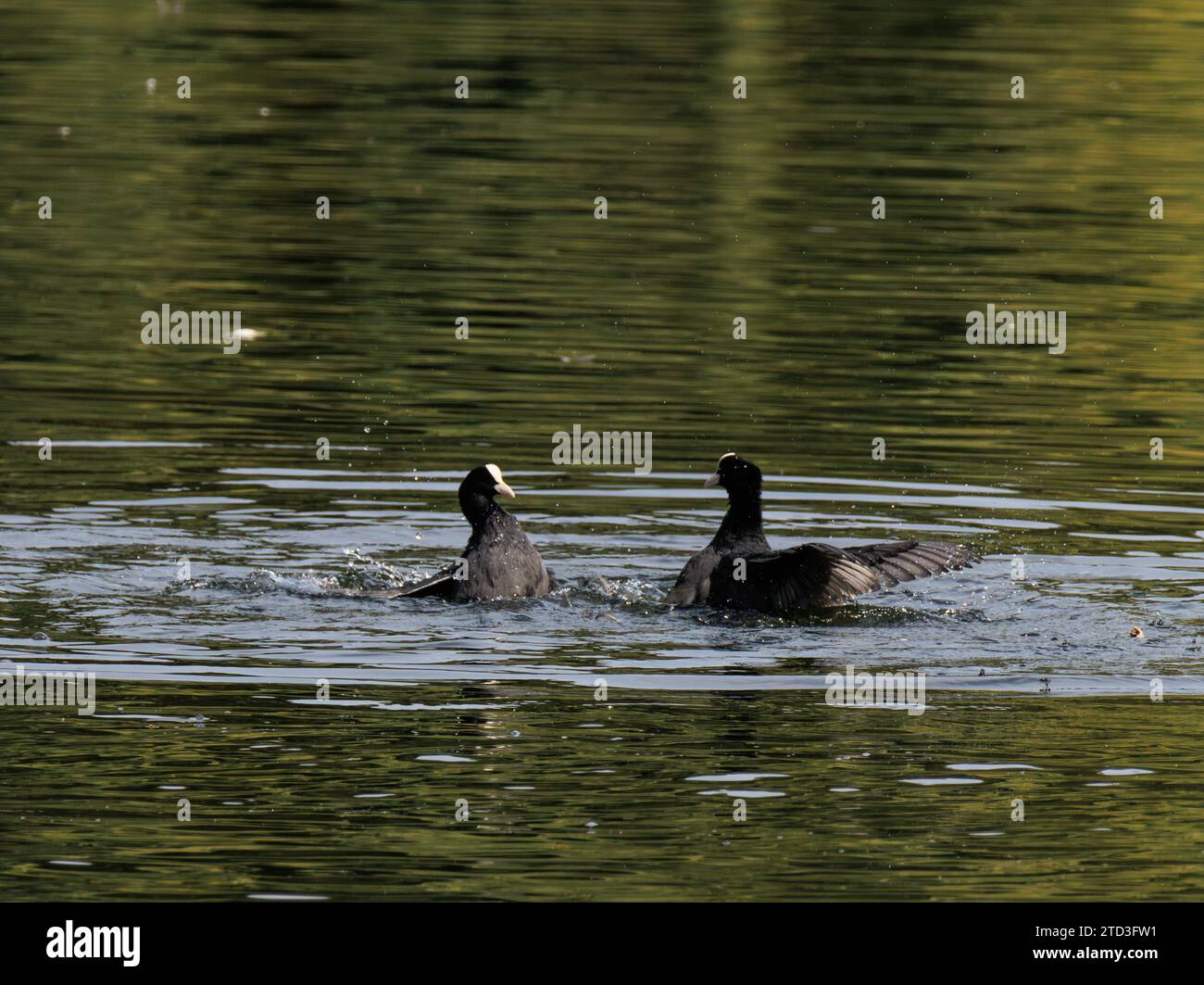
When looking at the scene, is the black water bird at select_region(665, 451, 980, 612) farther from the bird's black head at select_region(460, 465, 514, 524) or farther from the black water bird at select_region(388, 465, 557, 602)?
the bird's black head at select_region(460, 465, 514, 524)

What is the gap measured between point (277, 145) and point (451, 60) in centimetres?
762

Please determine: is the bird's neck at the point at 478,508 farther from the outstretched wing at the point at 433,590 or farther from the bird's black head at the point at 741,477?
the bird's black head at the point at 741,477

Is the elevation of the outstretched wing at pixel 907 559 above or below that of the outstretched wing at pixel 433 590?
above

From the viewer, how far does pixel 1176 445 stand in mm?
20641

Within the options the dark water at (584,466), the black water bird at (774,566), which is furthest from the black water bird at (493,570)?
the black water bird at (774,566)

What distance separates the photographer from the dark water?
10812 mm

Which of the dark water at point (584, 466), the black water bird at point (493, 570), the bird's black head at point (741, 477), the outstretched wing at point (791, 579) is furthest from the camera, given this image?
the bird's black head at point (741, 477)

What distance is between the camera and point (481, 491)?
15523 millimetres

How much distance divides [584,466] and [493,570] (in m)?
4.49

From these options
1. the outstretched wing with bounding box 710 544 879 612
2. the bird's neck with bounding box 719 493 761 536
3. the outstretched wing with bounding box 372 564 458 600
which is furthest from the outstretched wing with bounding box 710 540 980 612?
the outstretched wing with bounding box 372 564 458 600

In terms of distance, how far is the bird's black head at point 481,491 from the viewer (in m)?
15.5

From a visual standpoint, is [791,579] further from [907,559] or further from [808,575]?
[907,559]

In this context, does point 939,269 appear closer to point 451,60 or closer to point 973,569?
point 973,569

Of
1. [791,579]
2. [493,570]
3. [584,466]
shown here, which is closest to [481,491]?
[493,570]
